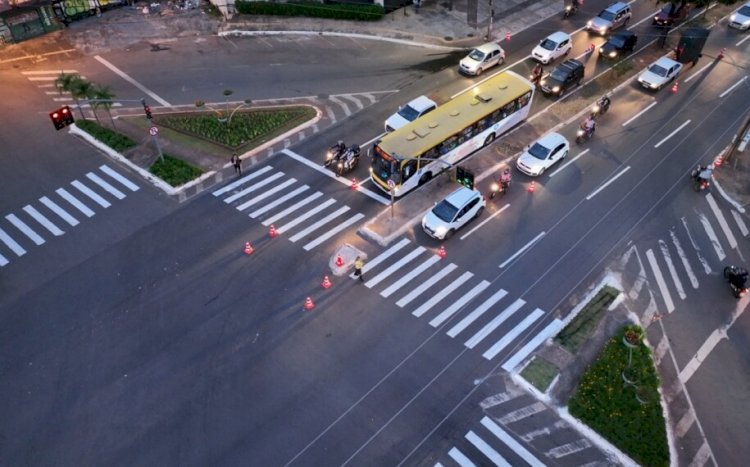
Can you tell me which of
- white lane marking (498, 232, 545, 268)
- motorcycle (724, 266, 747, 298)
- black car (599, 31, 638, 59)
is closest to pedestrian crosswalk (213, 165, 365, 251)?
white lane marking (498, 232, 545, 268)

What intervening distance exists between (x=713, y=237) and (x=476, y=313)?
17.0 meters

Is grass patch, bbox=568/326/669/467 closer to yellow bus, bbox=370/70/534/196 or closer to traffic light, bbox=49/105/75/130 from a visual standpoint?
yellow bus, bbox=370/70/534/196

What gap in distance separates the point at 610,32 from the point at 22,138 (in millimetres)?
52979

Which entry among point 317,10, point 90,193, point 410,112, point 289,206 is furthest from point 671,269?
point 317,10

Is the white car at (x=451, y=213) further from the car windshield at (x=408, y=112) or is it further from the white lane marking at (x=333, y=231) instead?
the car windshield at (x=408, y=112)

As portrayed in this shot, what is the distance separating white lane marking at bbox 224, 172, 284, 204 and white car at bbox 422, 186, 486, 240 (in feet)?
37.6

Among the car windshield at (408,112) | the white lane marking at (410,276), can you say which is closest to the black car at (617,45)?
the car windshield at (408,112)

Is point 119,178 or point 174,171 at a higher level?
point 174,171

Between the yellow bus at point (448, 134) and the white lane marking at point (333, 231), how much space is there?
2.94 meters

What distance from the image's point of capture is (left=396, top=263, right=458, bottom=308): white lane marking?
31297 millimetres

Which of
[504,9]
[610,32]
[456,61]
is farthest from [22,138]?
[610,32]

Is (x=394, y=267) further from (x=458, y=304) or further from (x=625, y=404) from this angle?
(x=625, y=404)

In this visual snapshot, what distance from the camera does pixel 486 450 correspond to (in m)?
24.9

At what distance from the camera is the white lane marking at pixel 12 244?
3466 centimetres
